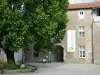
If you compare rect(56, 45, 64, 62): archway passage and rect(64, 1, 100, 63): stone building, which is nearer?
rect(64, 1, 100, 63): stone building

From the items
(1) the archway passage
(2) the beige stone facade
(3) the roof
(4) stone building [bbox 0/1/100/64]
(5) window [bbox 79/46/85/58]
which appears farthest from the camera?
(1) the archway passage

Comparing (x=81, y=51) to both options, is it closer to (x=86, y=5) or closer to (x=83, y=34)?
(x=83, y=34)

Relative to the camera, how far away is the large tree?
2327 cm

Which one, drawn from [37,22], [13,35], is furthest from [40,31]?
[13,35]

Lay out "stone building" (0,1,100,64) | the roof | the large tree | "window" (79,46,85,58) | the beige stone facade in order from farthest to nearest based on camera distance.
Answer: "window" (79,46,85,58) < the roof < the beige stone facade < "stone building" (0,1,100,64) < the large tree

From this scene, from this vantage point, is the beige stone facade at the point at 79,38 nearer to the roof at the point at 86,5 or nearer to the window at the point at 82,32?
the window at the point at 82,32

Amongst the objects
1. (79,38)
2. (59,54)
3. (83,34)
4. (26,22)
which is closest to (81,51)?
(79,38)

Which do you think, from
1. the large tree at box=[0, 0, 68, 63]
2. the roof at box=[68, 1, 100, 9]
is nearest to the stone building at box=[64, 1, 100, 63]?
the roof at box=[68, 1, 100, 9]

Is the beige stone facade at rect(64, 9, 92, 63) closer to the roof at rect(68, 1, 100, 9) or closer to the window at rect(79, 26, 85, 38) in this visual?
the window at rect(79, 26, 85, 38)

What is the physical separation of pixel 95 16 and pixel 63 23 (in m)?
11.6

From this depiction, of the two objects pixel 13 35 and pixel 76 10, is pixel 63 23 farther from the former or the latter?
pixel 76 10

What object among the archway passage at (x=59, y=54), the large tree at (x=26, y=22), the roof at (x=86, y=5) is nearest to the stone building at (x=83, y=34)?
the roof at (x=86, y=5)

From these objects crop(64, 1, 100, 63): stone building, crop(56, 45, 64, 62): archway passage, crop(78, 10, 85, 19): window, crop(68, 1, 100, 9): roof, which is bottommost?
crop(56, 45, 64, 62): archway passage

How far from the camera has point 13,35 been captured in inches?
908
